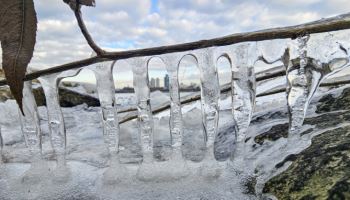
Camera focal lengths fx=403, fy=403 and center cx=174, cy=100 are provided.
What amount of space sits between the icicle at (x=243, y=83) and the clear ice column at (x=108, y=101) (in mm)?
498

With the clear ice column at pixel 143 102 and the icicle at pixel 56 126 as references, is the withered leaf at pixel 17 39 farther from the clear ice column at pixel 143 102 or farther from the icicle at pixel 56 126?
the icicle at pixel 56 126

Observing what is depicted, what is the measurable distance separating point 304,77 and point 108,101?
79cm

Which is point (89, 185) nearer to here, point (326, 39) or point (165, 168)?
point (165, 168)

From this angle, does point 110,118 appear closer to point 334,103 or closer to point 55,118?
point 55,118

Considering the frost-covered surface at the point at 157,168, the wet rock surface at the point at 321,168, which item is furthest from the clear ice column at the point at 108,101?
the wet rock surface at the point at 321,168

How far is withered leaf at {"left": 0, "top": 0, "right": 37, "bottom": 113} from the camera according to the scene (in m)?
0.69

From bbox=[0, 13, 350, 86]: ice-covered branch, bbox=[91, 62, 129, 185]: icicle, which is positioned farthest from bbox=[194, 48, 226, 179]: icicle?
bbox=[91, 62, 129, 185]: icicle

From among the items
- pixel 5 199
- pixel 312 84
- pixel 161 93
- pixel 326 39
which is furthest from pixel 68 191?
pixel 161 93

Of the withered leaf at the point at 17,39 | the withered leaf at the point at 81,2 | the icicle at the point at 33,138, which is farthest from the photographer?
the icicle at the point at 33,138

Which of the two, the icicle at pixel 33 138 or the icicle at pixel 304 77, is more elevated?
the icicle at pixel 304 77

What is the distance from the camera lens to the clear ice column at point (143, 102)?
1629 mm

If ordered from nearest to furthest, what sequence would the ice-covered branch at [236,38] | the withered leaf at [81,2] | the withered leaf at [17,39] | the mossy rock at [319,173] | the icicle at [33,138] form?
the withered leaf at [17,39], the withered leaf at [81,2], the mossy rock at [319,173], the ice-covered branch at [236,38], the icicle at [33,138]

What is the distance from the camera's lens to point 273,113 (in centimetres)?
227

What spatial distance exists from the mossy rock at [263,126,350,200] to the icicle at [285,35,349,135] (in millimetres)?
135
